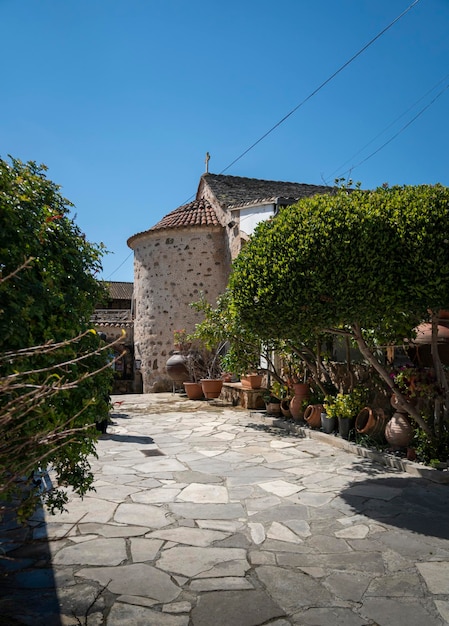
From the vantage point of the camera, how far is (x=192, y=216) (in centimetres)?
1695

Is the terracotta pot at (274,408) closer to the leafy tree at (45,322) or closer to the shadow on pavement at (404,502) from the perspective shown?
the shadow on pavement at (404,502)

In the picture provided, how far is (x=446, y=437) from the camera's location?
6.09 meters

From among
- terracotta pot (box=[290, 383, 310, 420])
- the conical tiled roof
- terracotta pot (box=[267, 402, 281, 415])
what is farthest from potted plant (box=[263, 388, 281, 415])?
the conical tiled roof

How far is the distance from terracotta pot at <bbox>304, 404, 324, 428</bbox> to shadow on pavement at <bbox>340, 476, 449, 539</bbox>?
291 centimetres

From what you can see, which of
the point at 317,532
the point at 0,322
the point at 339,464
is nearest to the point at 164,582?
the point at 317,532

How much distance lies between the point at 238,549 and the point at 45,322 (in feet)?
7.59

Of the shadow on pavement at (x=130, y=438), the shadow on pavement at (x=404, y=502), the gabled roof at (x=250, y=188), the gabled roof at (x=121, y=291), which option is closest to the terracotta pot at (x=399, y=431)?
the shadow on pavement at (x=404, y=502)

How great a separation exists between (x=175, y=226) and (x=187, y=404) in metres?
6.31

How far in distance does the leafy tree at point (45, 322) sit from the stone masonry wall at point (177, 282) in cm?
1259

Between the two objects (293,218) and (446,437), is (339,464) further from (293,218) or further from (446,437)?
(293,218)

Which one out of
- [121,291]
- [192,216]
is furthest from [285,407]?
[121,291]

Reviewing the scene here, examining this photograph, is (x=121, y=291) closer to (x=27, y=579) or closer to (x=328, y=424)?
(x=328, y=424)

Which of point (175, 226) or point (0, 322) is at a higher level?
point (175, 226)

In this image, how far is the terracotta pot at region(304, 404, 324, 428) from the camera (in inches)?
342
